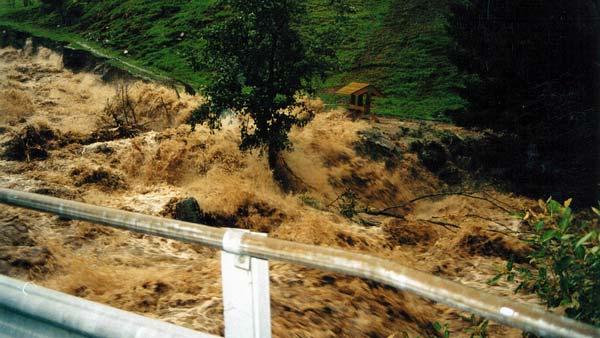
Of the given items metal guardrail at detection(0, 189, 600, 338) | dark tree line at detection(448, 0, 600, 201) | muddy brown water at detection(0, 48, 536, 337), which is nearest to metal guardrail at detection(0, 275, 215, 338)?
metal guardrail at detection(0, 189, 600, 338)

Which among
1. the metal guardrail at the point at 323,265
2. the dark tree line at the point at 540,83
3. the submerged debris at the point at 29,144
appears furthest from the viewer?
the dark tree line at the point at 540,83

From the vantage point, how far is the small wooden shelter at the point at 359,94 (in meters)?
18.1

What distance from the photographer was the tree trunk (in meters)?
14.4

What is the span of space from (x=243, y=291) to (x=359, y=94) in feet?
54.5

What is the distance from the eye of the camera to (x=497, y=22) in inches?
607

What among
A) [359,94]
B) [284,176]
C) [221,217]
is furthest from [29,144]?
[359,94]

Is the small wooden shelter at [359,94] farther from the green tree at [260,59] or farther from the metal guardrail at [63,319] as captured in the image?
the metal guardrail at [63,319]

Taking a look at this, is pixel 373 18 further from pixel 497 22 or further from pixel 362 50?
pixel 497 22

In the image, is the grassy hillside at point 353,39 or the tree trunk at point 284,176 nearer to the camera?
the tree trunk at point 284,176

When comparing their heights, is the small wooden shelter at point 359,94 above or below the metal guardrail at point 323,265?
below

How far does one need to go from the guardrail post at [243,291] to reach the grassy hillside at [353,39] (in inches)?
612

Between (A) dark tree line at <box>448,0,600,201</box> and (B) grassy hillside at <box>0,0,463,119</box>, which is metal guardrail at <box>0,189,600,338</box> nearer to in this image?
(A) dark tree line at <box>448,0,600,201</box>

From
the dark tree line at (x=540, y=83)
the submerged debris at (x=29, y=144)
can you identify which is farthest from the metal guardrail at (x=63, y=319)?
the dark tree line at (x=540, y=83)

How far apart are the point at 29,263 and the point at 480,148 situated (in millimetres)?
14399
